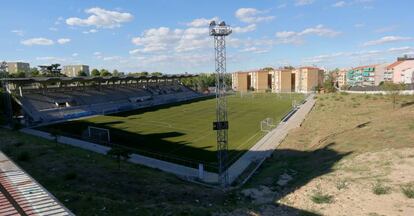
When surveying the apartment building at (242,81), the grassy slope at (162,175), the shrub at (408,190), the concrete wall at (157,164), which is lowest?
the concrete wall at (157,164)

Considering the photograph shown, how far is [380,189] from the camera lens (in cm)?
1500

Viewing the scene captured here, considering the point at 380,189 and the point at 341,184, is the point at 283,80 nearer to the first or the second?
the point at 341,184

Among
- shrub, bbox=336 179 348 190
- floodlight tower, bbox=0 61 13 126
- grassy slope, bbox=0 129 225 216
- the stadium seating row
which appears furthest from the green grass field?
shrub, bbox=336 179 348 190

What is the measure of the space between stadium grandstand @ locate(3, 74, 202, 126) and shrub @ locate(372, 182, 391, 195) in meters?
53.7

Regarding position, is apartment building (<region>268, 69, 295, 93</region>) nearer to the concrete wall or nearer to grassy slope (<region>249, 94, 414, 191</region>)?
grassy slope (<region>249, 94, 414, 191</region>)

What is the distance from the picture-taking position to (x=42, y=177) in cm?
1978

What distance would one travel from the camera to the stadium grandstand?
59303mm

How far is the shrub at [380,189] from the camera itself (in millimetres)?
14844

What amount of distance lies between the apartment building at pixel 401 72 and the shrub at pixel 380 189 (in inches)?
4626

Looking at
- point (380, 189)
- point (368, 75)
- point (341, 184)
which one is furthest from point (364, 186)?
point (368, 75)

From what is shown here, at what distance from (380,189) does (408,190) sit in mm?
1158

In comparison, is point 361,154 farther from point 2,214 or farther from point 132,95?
point 132,95

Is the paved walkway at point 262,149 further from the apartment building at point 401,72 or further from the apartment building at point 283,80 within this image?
the apartment building at point 283,80

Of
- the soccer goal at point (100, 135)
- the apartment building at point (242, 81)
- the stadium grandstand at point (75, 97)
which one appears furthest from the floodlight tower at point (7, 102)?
the apartment building at point (242, 81)
